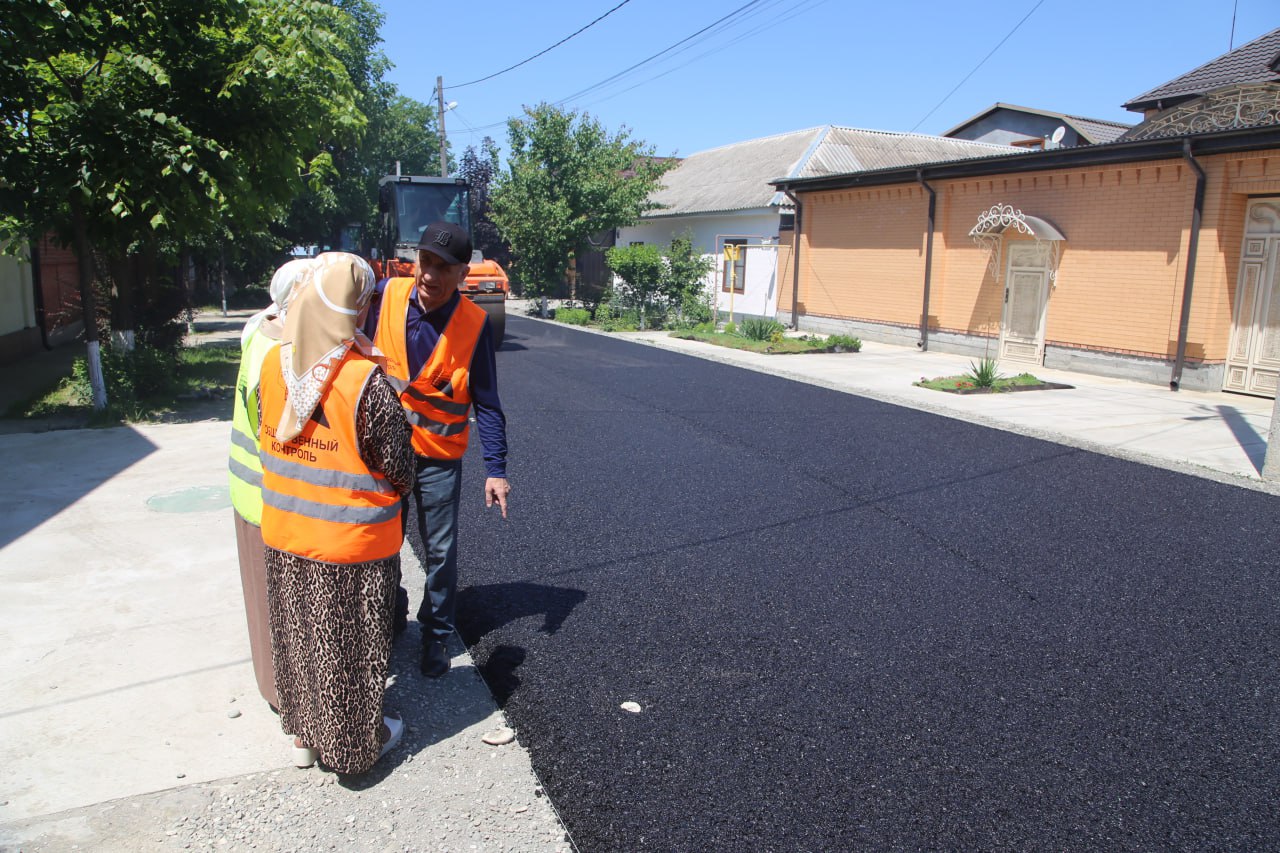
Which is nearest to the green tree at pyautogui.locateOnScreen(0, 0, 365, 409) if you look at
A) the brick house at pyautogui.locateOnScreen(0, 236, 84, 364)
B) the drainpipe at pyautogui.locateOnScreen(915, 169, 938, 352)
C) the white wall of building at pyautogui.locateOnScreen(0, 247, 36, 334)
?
the brick house at pyautogui.locateOnScreen(0, 236, 84, 364)

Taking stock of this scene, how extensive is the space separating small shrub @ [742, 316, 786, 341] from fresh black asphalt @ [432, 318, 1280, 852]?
1100 centimetres

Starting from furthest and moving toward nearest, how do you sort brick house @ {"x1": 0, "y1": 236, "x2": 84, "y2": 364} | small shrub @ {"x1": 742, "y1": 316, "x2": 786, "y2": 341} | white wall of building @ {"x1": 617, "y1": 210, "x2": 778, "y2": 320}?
white wall of building @ {"x1": 617, "y1": 210, "x2": 778, "y2": 320}, small shrub @ {"x1": 742, "y1": 316, "x2": 786, "y2": 341}, brick house @ {"x1": 0, "y1": 236, "x2": 84, "y2": 364}

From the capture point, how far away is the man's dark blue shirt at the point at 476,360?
3.79 meters

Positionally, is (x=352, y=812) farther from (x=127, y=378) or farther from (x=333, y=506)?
(x=127, y=378)

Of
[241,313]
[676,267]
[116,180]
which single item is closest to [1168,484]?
[116,180]

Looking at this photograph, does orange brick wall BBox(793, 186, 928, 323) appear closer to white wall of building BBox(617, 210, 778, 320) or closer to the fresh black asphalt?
white wall of building BBox(617, 210, 778, 320)

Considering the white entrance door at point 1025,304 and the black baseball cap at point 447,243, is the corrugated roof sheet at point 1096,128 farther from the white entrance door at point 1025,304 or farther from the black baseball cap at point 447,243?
the black baseball cap at point 447,243

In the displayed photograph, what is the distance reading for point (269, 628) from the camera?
345cm

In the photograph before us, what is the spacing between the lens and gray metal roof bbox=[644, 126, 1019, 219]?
83.4ft

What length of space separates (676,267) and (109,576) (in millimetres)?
19110

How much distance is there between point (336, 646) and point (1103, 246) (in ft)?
47.5

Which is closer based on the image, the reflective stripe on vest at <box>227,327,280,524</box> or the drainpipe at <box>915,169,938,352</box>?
the reflective stripe on vest at <box>227,327,280,524</box>

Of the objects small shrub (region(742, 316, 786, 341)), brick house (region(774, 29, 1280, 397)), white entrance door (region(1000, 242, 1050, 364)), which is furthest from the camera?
small shrub (region(742, 316, 786, 341))

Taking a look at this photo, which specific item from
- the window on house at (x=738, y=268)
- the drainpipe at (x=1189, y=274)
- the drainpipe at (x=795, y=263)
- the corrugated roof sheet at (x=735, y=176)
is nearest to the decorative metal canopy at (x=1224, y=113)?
the drainpipe at (x=1189, y=274)
